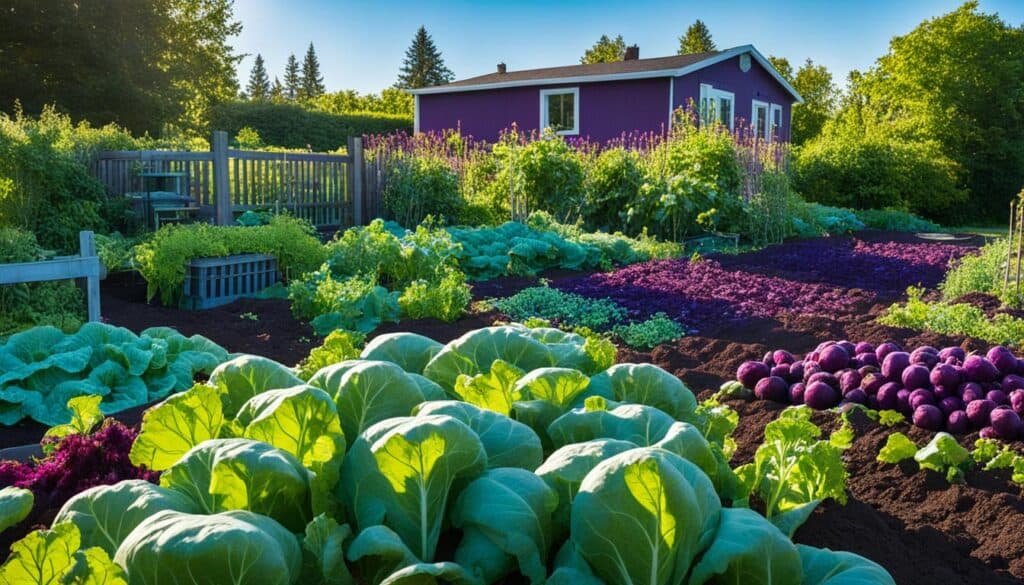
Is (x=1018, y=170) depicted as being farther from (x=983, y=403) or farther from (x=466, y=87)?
(x=983, y=403)

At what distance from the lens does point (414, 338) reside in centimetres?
256

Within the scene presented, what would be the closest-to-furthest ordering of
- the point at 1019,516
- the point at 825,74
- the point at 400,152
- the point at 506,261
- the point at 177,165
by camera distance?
1. the point at 1019,516
2. the point at 506,261
3. the point at 177,165
4. the point at 400,152
5. the point at 825,74

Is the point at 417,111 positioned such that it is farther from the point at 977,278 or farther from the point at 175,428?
the point at 175,428

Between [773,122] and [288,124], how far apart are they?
57.4 feet

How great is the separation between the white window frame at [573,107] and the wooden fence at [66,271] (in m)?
19.9

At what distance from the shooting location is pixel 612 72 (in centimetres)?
2384

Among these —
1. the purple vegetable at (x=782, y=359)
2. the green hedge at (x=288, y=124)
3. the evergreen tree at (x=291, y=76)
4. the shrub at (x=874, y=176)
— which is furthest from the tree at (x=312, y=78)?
the purple vegetable at (x=782, y=359)

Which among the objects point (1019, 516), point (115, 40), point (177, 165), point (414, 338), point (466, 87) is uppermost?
point (115, 40)

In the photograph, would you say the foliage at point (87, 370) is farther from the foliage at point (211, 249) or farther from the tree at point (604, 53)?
the tree at point (604, 53)

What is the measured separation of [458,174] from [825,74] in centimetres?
3696

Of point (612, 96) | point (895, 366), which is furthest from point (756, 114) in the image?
point (895, 366)

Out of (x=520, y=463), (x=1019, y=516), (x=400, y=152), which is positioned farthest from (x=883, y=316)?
(x=400, y=152)

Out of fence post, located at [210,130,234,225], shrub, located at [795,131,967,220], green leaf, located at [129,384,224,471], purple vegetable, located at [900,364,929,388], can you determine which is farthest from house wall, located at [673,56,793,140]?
green leaf, located at [129,384,224,471]

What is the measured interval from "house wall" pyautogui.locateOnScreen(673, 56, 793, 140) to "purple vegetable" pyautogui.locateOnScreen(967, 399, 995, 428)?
19505 millimetres
